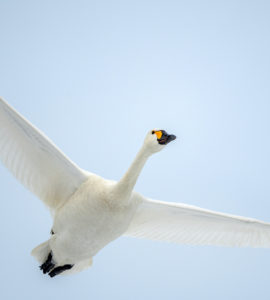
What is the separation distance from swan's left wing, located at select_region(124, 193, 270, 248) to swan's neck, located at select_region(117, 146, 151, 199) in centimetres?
62

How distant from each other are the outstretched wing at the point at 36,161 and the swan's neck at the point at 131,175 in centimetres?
60

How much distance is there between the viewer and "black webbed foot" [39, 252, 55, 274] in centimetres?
713

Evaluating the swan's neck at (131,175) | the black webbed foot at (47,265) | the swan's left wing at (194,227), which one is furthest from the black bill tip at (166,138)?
the black webbed foot at (47,265)

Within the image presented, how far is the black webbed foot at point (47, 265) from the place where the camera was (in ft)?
23.4

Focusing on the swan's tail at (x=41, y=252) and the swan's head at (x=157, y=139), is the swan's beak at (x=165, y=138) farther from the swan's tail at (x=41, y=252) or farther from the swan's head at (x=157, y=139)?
the swan's tail at (x=41, y=252)

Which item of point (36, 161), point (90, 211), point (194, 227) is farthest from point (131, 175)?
point (194, 227)

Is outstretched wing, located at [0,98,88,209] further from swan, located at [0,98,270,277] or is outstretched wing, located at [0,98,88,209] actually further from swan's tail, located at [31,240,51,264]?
swan's tail, located at [31,240,51,264]

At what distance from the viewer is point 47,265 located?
7172mm

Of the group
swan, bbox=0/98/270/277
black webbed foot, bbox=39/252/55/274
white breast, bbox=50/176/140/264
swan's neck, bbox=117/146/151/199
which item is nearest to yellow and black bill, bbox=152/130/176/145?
swan, bbox=0/98/270/277

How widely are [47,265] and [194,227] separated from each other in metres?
2.08

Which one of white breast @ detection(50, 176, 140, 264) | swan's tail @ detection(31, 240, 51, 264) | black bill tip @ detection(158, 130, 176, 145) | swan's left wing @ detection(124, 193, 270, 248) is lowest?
swan's left wing @ detection(124, 193, 270, 248)

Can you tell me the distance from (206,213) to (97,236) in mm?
1454

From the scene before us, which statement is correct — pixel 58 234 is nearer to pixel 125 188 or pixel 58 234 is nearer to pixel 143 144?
pixel 125 188

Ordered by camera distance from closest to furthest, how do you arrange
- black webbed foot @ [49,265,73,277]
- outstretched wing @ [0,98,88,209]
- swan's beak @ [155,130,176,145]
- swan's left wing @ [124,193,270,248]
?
swan's beak @ [155,130,176,145] < outstretched wing @ [0,98,88,209] < swan's left wing @ [124,193,270,248] < black webbed foot @ [49,265,73,277]
